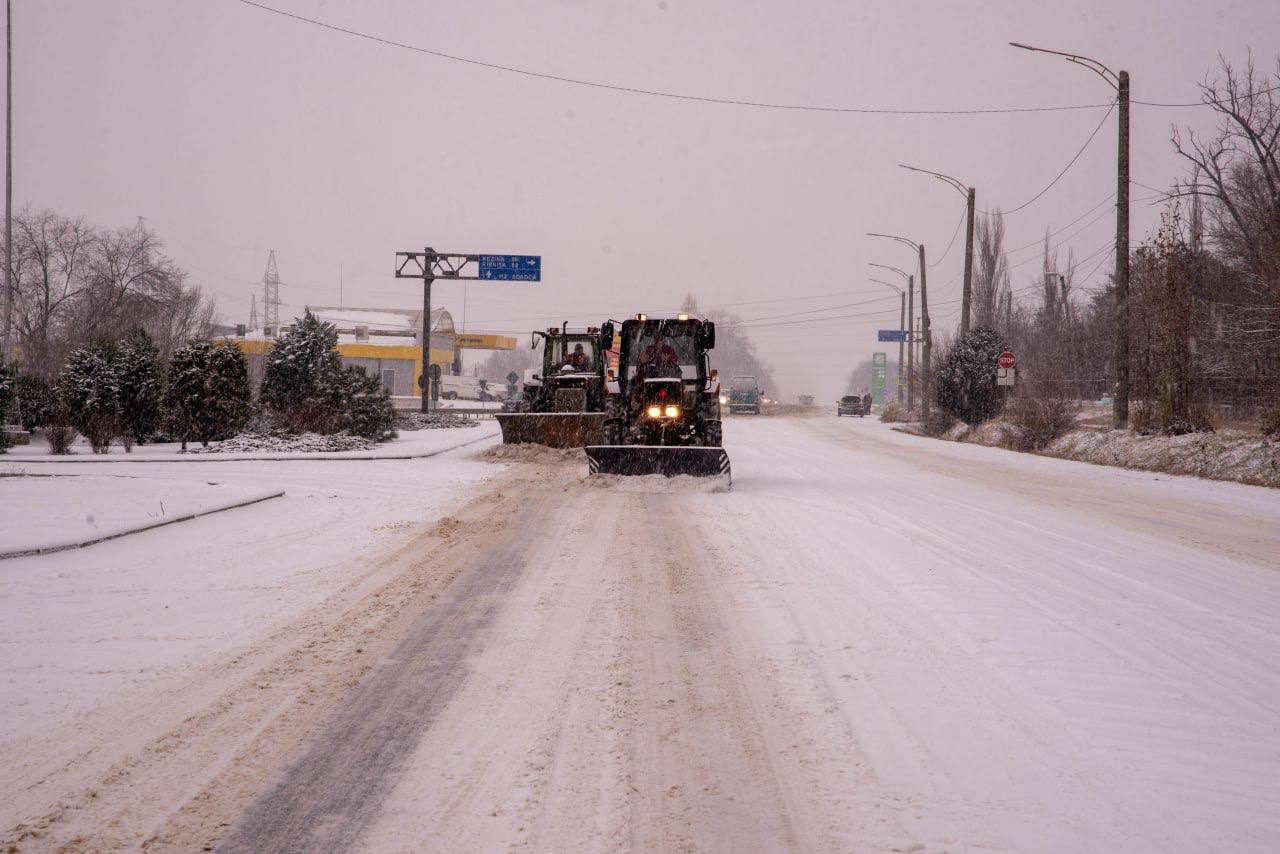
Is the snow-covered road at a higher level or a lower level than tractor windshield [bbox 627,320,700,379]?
lower

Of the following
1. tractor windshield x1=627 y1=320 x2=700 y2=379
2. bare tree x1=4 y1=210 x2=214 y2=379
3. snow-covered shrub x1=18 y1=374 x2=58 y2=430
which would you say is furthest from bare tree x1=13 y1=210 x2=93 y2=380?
tractor windshield x1=627 y1=320 x2=700 y2=379

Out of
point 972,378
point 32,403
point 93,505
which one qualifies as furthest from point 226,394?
point 972,378

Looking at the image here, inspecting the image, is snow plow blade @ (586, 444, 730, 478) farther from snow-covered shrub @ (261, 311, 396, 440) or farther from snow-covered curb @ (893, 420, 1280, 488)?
snow-covered shrub @ (261, 311, 396, 440)

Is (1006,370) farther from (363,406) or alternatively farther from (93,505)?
(93,505)

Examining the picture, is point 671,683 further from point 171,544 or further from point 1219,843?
point 171,544

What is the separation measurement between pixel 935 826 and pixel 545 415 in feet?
57.4

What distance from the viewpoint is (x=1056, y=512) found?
1191cm

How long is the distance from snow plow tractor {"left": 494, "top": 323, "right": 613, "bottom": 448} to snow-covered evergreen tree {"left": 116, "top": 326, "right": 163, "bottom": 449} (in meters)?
8.83

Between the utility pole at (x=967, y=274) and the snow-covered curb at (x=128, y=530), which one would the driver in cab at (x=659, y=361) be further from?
the utility pole at (x=967, y=274)

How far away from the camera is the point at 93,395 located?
21938mm

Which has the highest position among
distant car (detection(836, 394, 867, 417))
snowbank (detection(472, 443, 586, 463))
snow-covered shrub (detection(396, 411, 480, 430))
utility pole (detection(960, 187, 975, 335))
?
Result: utility pole (detection(960, 187, 975, 335))

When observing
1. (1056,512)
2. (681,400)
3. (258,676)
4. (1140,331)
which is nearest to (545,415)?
(681,400)

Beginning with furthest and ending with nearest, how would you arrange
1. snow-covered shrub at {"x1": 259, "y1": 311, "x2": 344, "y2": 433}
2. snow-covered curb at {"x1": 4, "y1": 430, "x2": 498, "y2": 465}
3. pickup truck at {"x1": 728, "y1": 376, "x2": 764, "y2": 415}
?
pickup truck at {"x1": 728, "y1": 376, "x2": 764, "y2": 415} < snow-covered shrub at {"x1": 259, "y1": 311, "x2": 344, "y2": 433} < snow-covered curb at {"x1": 4, "y1": 430, "x2": 498, "y2": 465}

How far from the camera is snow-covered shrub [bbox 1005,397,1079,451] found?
24.0 metres
